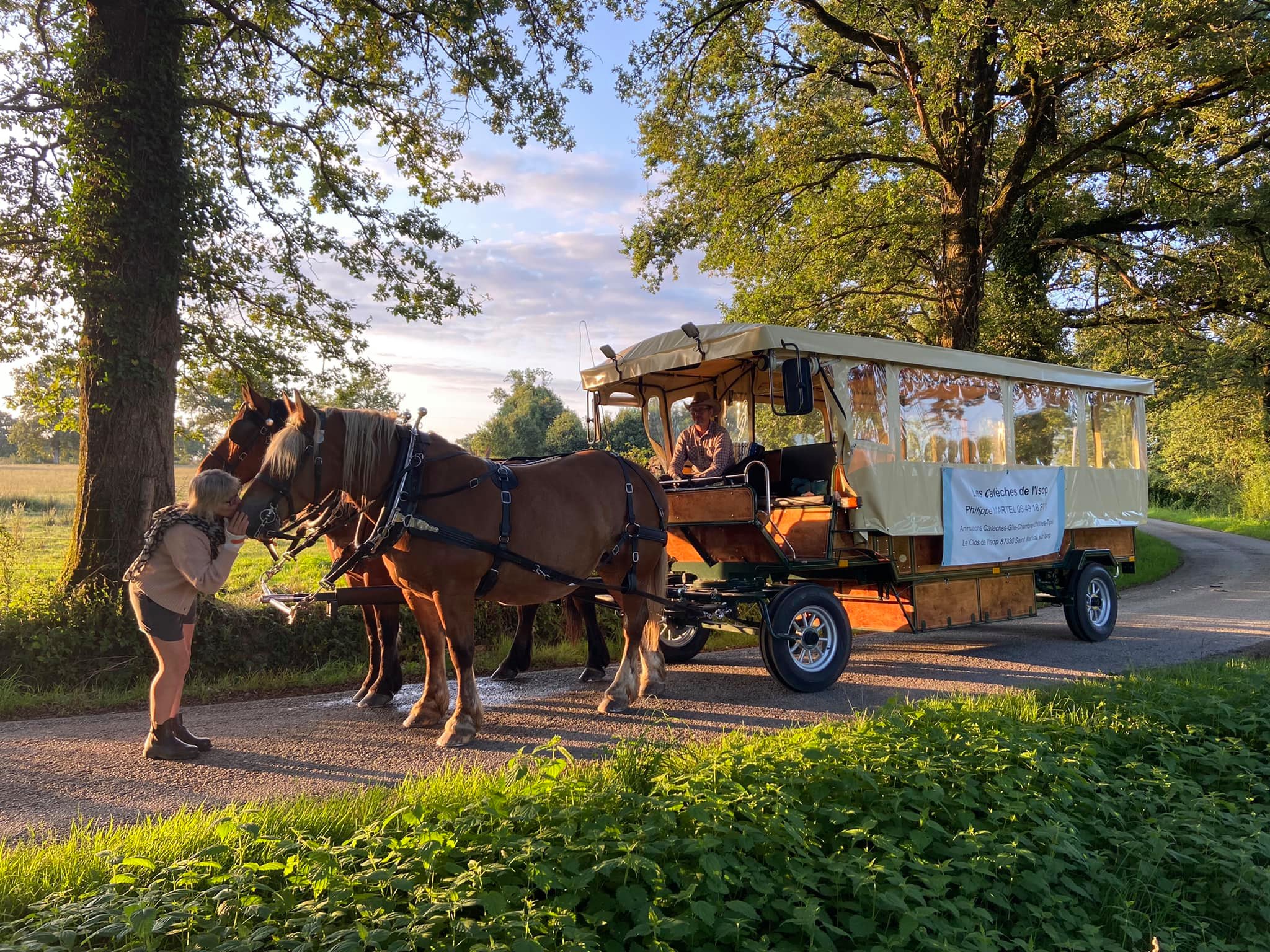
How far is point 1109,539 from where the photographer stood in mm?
9320

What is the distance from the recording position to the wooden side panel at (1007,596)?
25.5 ft

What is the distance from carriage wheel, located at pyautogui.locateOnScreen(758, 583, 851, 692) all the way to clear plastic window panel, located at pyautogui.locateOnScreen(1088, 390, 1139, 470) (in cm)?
472

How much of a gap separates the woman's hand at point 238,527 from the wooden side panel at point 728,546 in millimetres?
3411

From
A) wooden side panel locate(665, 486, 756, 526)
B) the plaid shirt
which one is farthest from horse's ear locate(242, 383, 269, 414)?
the plaid shirt

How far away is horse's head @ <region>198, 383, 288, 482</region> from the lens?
5086mm

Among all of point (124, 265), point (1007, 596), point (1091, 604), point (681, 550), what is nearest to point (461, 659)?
point (681, 550)

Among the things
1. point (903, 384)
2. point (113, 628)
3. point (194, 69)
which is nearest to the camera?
point (113, 628)

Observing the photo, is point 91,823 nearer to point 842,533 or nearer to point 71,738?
point 71,738

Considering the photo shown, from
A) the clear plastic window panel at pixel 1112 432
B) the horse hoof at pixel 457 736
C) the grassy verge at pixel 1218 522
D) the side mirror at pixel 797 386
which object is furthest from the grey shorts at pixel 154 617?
the grassy verge at pixel 1218 522

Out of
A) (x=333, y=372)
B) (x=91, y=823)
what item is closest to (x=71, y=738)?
(x=91, y=823)

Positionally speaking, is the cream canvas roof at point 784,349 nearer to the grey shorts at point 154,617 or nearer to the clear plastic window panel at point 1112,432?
the clear plastic window panel at point 1112,432

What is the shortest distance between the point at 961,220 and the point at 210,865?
1378cm

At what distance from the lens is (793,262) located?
15.4m

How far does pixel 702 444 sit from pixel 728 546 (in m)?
1.04
